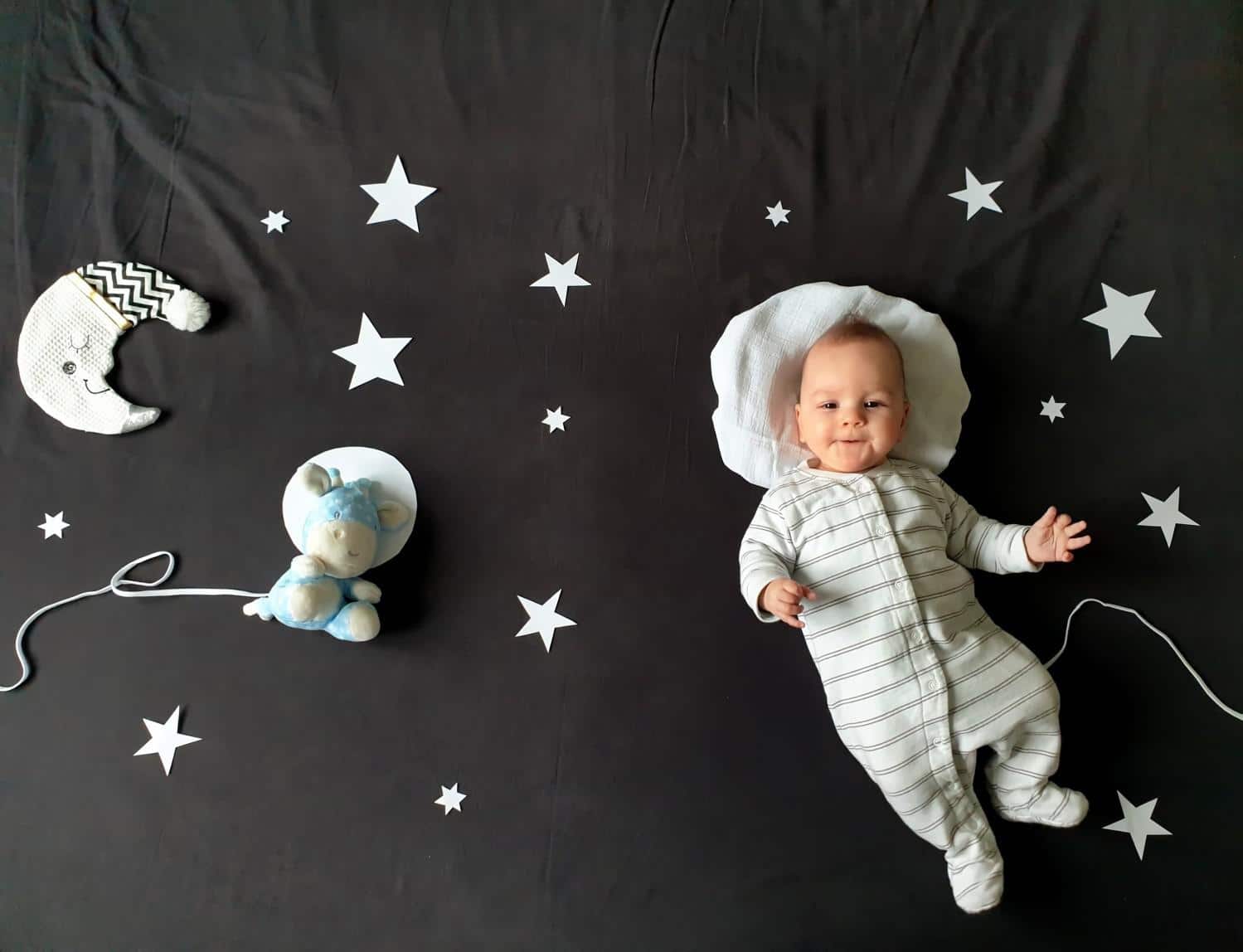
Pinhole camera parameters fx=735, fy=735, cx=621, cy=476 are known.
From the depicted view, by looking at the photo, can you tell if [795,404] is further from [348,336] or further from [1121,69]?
[1121,69]

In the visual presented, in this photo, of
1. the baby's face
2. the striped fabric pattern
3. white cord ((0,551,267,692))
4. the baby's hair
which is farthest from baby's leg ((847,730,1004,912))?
the striped fabric pattern

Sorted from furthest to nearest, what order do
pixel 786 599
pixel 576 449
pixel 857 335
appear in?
pixel 576 449, pixel 857 335, pixel 786 599

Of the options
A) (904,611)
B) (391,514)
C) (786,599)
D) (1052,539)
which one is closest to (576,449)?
(391,514)

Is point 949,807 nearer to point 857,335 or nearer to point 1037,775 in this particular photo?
point 1037,775

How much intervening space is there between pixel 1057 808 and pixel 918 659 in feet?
0.87

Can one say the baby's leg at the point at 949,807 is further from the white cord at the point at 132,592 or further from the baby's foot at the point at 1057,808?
the white cord at the point at 132,592

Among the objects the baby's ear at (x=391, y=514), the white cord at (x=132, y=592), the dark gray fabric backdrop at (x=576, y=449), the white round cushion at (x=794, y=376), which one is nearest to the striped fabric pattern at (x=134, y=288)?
the dark gray fabric backdrop at (x=576, y=449)

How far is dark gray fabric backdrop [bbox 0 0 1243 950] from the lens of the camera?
38.0 inches

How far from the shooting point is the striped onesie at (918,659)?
0.91 m

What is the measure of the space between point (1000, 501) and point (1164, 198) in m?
0.57

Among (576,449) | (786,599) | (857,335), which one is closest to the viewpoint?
(786,599)

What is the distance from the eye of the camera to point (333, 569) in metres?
0.97

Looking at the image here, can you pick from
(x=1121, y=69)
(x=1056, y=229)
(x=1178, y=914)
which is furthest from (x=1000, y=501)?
(x=1121, y=69)

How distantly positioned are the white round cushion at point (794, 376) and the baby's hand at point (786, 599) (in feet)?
0.68
